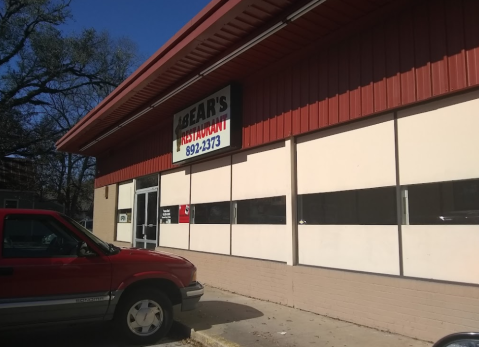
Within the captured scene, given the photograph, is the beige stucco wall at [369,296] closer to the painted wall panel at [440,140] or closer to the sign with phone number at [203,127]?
the painted wall panel at [440,140]

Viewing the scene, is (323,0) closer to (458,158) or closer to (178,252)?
(458,158)

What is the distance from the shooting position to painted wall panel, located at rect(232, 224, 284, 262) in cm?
834

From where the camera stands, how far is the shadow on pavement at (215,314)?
22.2 ft

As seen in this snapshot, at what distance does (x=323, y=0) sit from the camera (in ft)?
20.2

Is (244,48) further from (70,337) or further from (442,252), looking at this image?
(70,337)

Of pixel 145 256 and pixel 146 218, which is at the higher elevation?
pixel 146 218

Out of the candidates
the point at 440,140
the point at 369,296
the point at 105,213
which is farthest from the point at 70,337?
the point at 105,213

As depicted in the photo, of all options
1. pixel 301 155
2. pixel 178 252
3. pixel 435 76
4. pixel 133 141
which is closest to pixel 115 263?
pixel 301 155

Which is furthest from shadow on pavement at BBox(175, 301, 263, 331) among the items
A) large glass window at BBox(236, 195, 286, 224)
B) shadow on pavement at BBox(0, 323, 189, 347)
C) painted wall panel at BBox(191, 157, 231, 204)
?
painted wall panel at BBox(191, 157, 231, 204)

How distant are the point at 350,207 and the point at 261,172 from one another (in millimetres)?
2535

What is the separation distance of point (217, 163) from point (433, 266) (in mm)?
5964

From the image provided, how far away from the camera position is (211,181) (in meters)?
10.8

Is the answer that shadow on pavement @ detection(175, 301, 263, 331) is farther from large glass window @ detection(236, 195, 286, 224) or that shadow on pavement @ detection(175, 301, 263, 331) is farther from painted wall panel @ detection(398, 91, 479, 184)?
painted wall panel @ detection(398, 91, 479, 184)

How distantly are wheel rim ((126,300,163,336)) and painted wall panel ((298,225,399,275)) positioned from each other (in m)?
2.86
